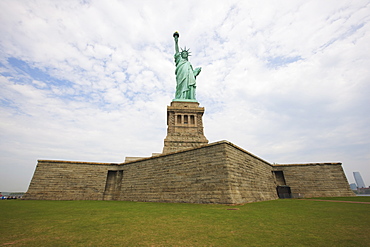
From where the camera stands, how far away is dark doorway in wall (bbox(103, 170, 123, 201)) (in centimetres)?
1885

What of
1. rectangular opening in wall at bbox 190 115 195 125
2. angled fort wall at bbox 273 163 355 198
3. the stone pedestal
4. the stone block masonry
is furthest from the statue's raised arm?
angled fort wall at bbox 273 163 355 198

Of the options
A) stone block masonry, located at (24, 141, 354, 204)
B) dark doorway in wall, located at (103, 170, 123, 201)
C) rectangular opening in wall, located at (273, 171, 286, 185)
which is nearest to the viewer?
stone block masonry, located at (24, 141, 354, 204)

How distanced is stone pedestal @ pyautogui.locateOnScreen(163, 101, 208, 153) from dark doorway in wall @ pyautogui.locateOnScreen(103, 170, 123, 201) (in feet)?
29.4

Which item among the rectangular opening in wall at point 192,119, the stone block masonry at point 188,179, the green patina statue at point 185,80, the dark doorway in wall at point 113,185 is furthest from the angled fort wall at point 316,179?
the green patina statue at point 185,80

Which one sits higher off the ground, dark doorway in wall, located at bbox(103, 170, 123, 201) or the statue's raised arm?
the statue's raised arm

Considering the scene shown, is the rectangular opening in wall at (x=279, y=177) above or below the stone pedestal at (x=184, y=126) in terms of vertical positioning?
below

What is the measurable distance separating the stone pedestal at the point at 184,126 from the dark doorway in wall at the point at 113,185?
8.95 meters

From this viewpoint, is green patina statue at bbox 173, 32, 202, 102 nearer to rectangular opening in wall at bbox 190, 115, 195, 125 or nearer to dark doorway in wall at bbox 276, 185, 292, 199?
rectangular opening in wall at bbox 190, 115, 195, 125

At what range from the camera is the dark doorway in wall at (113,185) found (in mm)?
18848

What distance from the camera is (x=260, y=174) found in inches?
645

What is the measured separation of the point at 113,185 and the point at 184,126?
15392mm

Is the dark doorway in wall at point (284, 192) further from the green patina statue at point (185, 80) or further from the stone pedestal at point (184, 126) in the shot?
the green patina statue at point (185, 80)

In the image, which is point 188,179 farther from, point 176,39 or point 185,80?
point 176,39

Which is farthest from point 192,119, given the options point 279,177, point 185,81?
point 279,177
